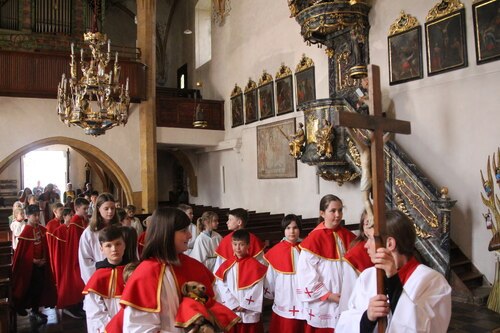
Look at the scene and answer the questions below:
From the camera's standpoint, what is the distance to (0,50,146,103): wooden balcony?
39.6 ft

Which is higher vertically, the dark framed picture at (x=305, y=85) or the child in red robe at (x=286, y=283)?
the dark framed picture at (x=305, y=85)

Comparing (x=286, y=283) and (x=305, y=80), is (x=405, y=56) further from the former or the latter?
(x=286, y=283)

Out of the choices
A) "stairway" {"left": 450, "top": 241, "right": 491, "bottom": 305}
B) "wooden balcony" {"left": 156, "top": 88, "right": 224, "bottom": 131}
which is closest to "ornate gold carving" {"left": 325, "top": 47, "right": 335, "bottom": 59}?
"stairway" {"left": 450, "top": 241, "right": 491, "bottom": 305}

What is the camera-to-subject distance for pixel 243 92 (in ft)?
49.2

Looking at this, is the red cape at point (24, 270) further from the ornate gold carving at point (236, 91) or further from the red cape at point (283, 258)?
the ornate gold carving at point (236, 91)

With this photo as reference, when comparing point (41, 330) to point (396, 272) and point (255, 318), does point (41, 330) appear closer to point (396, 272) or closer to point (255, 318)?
point (255, 318)

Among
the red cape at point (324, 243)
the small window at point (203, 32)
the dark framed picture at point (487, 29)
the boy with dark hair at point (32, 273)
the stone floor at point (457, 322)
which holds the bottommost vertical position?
the stone floor at point (457, 322)

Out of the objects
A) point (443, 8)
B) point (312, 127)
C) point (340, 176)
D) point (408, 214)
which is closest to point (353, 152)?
point (340, 176)

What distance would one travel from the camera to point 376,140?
2.20 meters

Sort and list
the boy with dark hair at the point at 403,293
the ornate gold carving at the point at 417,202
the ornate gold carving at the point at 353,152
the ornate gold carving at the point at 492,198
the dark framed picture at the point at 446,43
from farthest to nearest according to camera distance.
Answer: the ornate gold carving at the point at 353,152, the dark framed picture at the point at 446,43, the ornate gold carving at the point at 417,202, the ornate gold carving at the point at 492,198, the boy with dark hair at the point at 403,293

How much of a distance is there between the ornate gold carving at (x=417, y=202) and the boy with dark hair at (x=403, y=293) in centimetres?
583

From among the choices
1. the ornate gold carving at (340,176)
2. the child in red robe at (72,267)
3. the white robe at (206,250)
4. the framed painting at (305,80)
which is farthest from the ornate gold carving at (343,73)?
the child in red robe at (72,267)

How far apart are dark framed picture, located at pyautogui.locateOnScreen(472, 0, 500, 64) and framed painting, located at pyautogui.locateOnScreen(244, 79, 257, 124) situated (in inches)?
296

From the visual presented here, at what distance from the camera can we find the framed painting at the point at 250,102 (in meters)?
14.3
